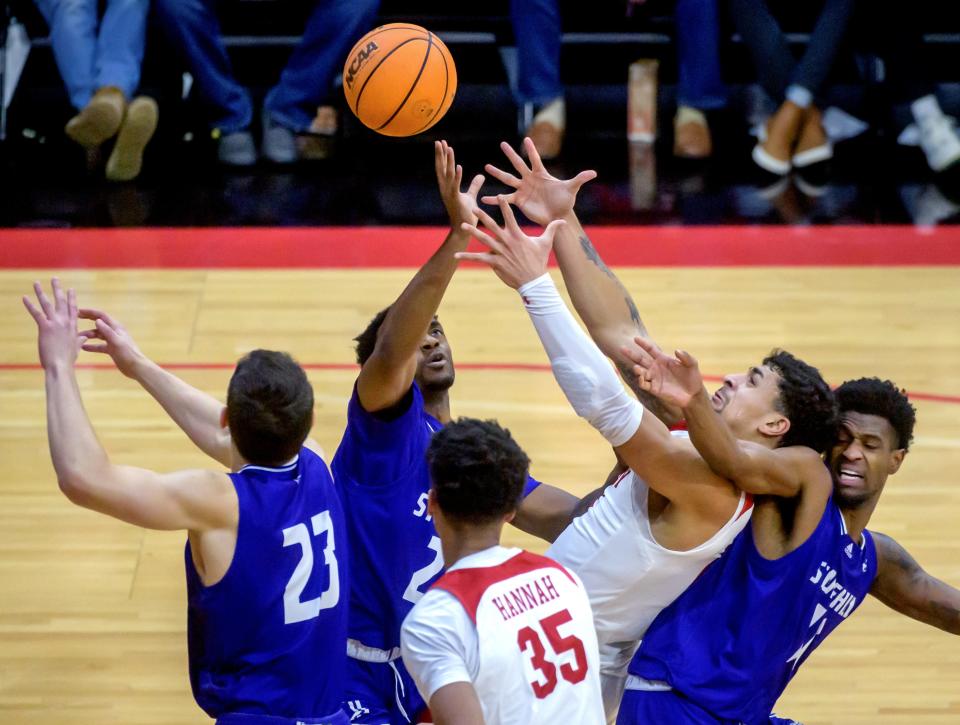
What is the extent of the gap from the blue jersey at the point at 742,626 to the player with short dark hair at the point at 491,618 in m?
0.69

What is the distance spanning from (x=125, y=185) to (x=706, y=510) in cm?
694

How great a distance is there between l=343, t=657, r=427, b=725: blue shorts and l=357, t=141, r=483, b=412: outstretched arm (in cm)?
85

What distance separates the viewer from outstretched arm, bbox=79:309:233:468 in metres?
3.80

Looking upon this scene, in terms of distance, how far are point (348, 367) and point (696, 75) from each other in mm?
4266

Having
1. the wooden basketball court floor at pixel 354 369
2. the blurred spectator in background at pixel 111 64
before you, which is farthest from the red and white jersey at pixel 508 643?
the blurred spectator in background at pixel 111 64

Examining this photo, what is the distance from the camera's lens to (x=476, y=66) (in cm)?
1104

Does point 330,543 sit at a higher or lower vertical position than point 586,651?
lower

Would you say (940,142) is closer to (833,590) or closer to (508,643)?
(833,590)

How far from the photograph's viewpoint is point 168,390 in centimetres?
396

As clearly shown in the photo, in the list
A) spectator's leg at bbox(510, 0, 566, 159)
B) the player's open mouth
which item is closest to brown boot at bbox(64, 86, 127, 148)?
spectator's leg at bbox(510, 0, 566, 159)

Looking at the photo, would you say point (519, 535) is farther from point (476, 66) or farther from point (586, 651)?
point (476, 66)

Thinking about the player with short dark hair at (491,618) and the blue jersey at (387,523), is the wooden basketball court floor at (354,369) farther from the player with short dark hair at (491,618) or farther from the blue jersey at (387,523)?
the player with short dark hair at (491,618)

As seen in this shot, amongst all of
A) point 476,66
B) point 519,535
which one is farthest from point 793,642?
point 476,66

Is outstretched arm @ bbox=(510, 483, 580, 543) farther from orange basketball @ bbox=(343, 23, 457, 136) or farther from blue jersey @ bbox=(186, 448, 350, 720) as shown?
orange basketball @ bbox=(343, 23, 457, 136)
